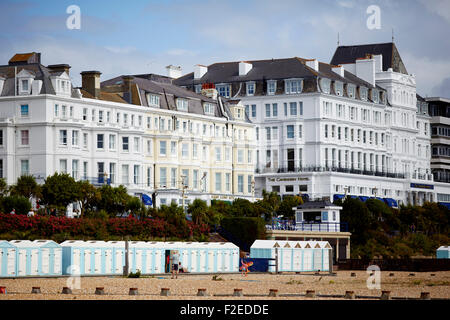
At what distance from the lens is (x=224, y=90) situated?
429ft

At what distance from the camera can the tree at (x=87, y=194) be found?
289 feet

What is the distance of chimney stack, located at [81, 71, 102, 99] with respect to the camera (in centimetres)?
10075

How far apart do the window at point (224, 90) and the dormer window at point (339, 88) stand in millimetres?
12045

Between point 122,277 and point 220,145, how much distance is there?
4749 centimetres

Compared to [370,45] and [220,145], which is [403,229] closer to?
[220,145]

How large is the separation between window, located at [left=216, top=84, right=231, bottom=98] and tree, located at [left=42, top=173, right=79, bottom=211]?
44725 millimetres

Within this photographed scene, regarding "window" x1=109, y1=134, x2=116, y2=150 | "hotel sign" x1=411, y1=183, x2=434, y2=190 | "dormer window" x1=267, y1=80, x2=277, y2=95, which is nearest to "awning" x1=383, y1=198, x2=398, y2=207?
"hotel sign" x1=411, y1=183, x2=434, y2=190

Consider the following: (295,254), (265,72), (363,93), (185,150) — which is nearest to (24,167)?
(185,150)

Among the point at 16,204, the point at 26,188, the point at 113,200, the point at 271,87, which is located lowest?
the point at 16,204

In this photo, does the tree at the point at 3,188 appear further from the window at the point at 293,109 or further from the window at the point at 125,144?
the window at the point at 293,109

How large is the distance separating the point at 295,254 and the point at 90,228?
14958 millimetres

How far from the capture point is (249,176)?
11669 cm

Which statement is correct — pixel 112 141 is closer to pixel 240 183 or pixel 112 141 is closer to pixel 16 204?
pixel 240 183

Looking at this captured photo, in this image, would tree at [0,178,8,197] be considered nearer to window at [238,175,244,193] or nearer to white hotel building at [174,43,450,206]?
window at [238,175,244,193]
